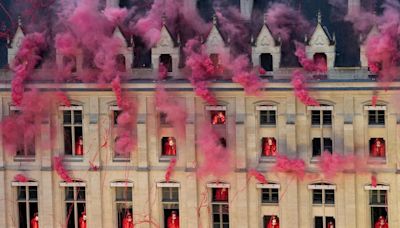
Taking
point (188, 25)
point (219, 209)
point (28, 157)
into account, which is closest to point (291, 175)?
point (219, 209)

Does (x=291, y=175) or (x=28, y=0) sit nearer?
(x=291, y=175)

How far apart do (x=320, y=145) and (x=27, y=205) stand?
18313 millimetres

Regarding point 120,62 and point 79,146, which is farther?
point 79,146

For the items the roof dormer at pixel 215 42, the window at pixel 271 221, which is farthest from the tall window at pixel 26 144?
the window at pixel 271 221

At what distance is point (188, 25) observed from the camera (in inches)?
3231

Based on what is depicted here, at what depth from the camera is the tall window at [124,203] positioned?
81.5m

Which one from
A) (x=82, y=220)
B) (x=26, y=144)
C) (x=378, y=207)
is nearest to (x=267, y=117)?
(x=378, y=207)

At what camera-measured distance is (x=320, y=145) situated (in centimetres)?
7906

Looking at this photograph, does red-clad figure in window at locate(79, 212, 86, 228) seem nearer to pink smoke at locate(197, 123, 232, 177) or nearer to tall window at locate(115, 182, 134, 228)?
tall window at locate(115, 182, 134, 228)

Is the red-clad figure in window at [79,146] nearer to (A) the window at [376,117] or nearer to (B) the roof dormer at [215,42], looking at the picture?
(B) the roof dormer at [215,42]

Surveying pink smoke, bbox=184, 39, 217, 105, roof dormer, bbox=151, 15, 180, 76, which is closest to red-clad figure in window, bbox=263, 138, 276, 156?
pink smoke, bbox=184, 39, 217, 105

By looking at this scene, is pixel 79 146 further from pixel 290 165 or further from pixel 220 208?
pixel 290 165

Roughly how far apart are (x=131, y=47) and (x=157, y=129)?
517 centimetres

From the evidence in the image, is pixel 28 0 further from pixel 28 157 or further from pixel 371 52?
pixel 371 52
